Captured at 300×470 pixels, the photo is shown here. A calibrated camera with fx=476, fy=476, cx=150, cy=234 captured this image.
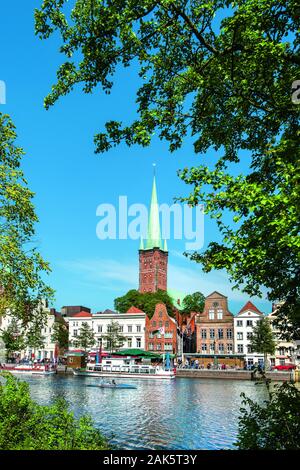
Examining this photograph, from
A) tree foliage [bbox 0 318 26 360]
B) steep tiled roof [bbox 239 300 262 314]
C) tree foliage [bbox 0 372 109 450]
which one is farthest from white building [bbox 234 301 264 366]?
tree foliage [bbox 0 372 109 450]

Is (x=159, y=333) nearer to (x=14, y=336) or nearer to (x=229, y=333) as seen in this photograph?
(x=229, y=333)

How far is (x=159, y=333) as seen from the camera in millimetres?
106375

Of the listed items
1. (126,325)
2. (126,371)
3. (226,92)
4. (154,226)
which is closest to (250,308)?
(126,325)

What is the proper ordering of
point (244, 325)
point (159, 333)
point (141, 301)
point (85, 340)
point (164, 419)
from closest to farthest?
1. point (164, 419)
2. point (244, 325)
3. point (85, 340)
4. point (159, 333)
5. point (141, 301)

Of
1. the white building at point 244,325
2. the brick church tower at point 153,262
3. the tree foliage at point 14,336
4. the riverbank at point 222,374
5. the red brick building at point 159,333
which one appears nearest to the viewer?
the tree foliage at point 14,336

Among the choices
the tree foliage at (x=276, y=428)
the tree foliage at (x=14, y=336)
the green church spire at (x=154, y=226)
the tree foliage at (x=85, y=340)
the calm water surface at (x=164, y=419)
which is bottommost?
the calm water surface at (x=164, y=419)

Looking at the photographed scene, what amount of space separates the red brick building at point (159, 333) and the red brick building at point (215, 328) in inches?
250

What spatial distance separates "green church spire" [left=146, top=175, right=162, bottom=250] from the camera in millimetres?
174000

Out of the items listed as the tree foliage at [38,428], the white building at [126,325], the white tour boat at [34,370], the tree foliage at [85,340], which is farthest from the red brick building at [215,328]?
the tree foliage at [38,428]

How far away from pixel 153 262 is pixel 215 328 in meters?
84.6

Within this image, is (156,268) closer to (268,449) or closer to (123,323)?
(123,323)

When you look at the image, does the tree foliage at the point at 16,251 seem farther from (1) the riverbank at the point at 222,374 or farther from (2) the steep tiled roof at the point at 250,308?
(2) the steep tiled roof at the point at 250,308

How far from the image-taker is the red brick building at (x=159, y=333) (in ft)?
348

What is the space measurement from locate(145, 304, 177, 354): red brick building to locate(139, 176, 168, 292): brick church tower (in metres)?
70.6
